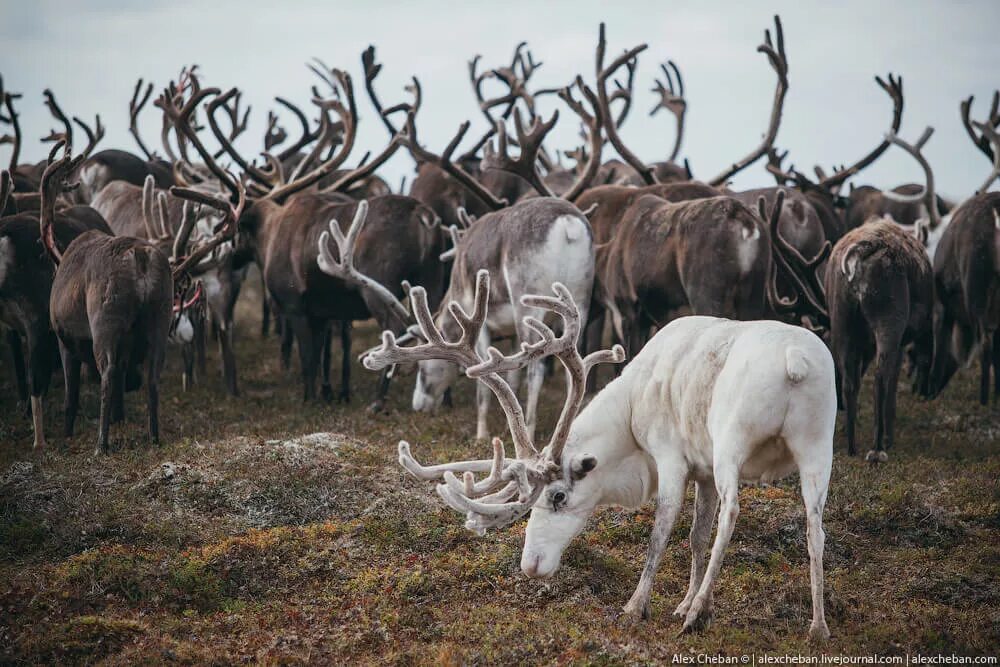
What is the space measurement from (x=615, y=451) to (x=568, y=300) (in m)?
0.96

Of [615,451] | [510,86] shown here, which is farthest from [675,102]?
[615,451]

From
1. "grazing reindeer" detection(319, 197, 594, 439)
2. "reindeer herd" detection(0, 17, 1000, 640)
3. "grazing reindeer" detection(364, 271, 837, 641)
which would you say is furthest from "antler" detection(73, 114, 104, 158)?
"grazing reindeer" detection(364, 271, 837, 641)

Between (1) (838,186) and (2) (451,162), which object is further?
(1) (838,186)

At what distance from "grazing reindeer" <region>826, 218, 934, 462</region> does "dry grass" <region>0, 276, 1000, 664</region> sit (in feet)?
1.67

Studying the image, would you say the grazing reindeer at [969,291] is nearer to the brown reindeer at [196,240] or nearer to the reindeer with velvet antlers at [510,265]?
the reindeer with velvet antlers at [510,265]

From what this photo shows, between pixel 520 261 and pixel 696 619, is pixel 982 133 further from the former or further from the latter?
pixel 696 619

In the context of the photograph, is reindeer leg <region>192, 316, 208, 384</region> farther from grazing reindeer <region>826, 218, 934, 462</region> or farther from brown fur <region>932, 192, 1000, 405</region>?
brown fur <region>932, 192, 1000, 405</region>

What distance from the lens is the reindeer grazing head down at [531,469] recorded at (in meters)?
6.50

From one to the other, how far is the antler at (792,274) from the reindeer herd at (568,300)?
0.13 feet

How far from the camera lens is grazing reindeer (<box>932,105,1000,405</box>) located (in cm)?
1123

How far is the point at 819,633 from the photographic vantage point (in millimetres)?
6094

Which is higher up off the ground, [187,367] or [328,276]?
[328,276]

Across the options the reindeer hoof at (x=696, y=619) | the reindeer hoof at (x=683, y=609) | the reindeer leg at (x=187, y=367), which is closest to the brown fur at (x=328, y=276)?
the reindeer leg at (x=187, y=367)

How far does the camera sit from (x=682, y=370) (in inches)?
256
